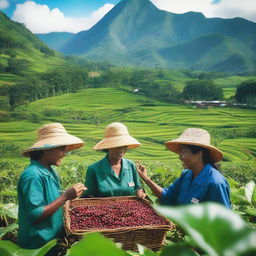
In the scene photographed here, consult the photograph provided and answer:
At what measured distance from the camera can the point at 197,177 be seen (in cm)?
192

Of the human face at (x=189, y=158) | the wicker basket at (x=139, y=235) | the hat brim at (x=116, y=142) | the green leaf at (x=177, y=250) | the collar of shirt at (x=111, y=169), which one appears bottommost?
the wicker basket at (x=139, y=235)

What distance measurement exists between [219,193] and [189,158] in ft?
1.14

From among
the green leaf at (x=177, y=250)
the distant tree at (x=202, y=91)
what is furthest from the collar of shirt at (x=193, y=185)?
the distant tree at (x=202, y=91)

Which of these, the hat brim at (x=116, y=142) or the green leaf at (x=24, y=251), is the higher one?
the green leaf at (x=24, y=251)

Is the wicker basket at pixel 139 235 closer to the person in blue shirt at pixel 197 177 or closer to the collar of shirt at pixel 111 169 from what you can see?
the person in blue shirt at pixel 197 177

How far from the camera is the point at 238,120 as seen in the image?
1130cm

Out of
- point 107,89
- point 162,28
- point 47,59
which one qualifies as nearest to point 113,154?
point 107,89

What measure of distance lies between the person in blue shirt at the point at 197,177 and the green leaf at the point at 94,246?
163cm

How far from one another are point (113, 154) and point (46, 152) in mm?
747

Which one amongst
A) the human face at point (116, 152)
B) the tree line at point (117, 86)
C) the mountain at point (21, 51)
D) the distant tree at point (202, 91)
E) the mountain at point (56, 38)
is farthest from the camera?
the mountain at point (56, 38)

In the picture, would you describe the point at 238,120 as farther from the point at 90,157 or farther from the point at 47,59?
the point at 47,59

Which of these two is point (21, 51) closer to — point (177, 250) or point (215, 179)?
point (215, 179)

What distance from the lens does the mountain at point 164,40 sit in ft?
81.6

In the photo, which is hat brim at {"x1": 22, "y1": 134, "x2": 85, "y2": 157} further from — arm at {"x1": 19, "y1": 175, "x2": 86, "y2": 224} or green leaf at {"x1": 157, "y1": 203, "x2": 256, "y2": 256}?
green leaf at {"x1": 157, "y1": 203, "x2": 256, "y2": 256}
